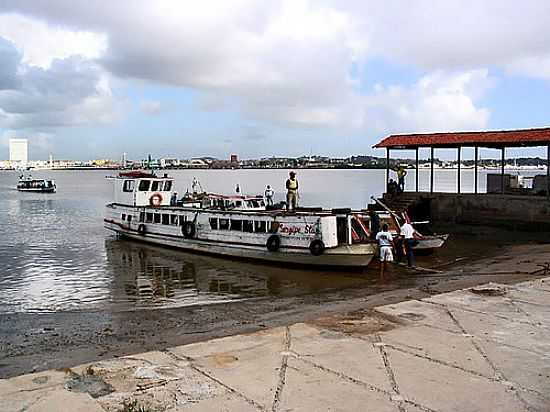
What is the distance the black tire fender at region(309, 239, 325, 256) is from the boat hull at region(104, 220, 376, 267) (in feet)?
0.51

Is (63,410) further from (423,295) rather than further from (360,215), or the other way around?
(360,215)

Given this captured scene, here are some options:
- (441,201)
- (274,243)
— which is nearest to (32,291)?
(274,243)

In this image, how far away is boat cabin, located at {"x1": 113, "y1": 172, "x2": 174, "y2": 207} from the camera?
97.8 feet

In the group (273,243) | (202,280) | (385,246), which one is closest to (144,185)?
(273,243)

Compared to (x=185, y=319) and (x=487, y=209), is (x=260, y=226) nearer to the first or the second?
(x=185, y=319)

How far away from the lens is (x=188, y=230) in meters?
25.4

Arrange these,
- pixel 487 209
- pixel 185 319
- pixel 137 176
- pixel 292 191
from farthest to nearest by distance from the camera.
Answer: pixel 137 176
pixel 487 209
pixel 292 191
pixel 185 319

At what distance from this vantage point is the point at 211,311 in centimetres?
1420

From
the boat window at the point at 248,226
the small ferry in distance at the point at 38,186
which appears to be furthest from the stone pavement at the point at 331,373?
the small ferry in distance at the point at 38,186

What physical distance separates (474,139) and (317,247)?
1467 centimetres

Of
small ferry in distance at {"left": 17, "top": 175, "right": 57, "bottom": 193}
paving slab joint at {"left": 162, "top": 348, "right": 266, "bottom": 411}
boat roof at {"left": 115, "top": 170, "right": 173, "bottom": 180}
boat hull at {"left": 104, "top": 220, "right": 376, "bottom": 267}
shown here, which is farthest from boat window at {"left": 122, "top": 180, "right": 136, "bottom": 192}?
small ferry in distance at {"left": 17, "top": 175, "right": 57, "bottom": 193}

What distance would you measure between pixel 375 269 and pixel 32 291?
449 inches

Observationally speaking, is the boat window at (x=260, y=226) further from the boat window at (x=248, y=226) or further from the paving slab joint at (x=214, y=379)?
the paving slab joint at (x=214, y=379)

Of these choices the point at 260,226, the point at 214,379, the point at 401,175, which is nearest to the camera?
the point at 214,379
